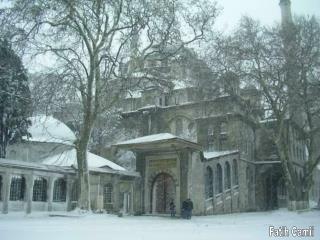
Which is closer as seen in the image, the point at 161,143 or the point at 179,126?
the point at 161,143

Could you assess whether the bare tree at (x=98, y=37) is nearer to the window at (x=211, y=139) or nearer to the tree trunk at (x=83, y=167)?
the tree trunk at (x=83, y=167)

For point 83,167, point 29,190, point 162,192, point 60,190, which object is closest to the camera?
point 83,167

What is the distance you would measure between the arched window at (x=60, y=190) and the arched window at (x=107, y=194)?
2664 mm

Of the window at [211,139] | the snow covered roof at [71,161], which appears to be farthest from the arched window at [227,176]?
the snow covered roof at [71,161]

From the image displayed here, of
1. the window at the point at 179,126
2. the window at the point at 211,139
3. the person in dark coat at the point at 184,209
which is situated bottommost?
the person in dark coat at the point at 184,209

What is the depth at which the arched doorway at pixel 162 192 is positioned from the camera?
27.3 m

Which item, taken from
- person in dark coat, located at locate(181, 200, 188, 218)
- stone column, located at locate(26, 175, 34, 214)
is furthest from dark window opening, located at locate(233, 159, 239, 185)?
stone column, located at locate(26, 175, 34, 214)

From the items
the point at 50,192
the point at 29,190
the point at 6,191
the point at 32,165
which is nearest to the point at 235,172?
the point at 50,192

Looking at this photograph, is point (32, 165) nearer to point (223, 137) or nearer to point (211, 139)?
point (211, 139)

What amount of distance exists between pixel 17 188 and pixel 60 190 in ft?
8.89

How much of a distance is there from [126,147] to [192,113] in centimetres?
1565

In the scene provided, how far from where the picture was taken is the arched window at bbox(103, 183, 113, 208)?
2620 cm

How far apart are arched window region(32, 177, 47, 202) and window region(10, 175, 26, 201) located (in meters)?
0.69

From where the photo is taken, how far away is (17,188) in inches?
880
